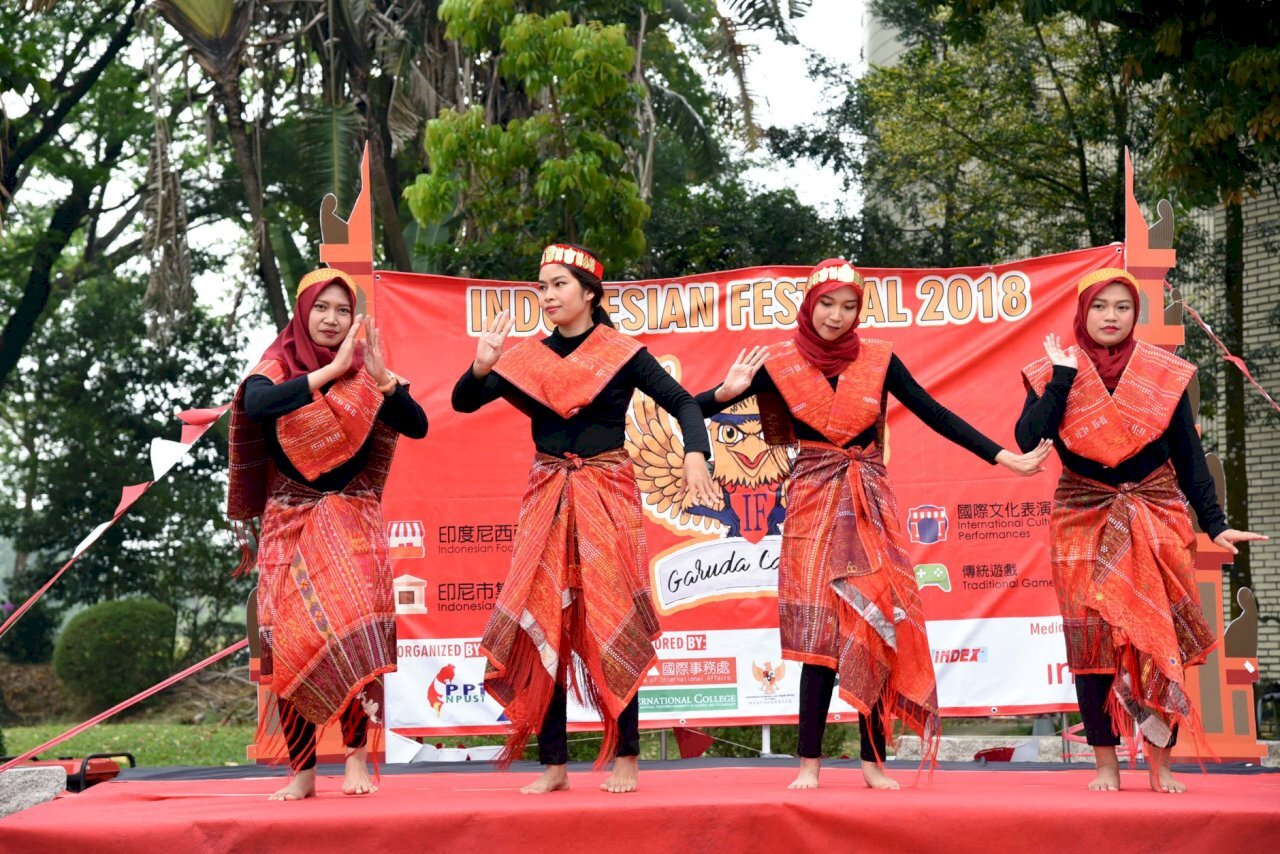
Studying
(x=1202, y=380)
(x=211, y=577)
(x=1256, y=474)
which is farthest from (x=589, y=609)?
(x=211, y=577)

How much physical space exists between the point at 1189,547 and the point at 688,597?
8.18 feet

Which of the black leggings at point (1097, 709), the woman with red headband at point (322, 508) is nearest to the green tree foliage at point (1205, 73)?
the black leggings at point (1097, 709)

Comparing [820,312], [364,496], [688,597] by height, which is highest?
[820,312]

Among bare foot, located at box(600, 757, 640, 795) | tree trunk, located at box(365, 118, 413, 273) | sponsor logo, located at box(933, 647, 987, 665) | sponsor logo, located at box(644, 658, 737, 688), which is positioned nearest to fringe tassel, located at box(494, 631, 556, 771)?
bare foot, located at box(600, 757, 640, 795)

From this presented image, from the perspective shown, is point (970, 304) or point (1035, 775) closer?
point (1035, 775)

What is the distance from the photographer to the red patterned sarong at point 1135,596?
14.5 feet

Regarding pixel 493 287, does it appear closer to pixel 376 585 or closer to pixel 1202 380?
pixel 376 585

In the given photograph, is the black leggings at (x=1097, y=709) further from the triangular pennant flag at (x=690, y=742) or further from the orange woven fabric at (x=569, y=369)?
the triangular pennant flag at (x=690, y=742)

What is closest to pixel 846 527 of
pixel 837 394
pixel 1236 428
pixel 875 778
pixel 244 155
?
pixel 837 394

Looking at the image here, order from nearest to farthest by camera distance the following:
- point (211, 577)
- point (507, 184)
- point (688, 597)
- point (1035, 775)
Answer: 1. point (1035, 775)
2. point (688, 597)
3. point (507, 184)
4. point (211, 577)

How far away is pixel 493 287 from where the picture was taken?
6625 mm

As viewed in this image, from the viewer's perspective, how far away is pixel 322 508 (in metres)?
4.42

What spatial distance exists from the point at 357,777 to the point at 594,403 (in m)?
1.43

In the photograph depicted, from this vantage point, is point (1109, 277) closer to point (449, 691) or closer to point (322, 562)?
point (322, 562)
